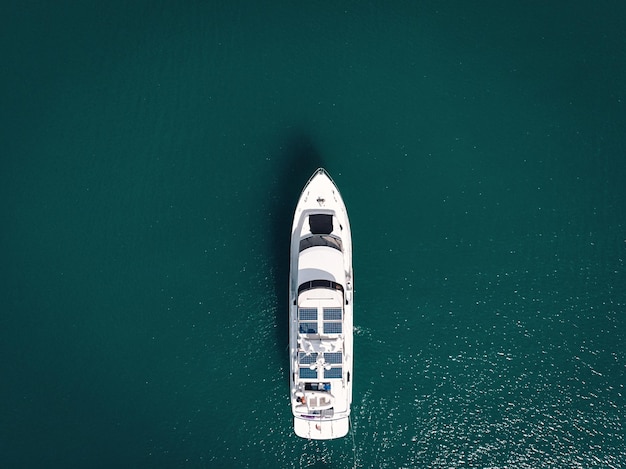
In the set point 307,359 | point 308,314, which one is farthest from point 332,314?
point 307,359

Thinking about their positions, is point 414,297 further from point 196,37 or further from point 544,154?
point 196,37

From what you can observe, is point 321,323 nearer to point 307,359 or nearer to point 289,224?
point 307,359

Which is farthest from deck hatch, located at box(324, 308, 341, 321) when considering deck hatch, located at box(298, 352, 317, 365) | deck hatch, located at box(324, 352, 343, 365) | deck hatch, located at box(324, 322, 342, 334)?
deck hatch, located at box(298, 352, 317, 365)

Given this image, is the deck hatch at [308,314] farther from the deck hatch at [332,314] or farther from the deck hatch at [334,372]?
the deck hatch at [334,372]

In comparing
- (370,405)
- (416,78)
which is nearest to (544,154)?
(416,78)

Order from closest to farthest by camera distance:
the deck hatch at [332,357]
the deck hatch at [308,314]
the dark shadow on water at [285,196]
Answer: the deck hatch at [332,357]
the deck hatch at [308,314]
the dark shadow on water at [285,196]

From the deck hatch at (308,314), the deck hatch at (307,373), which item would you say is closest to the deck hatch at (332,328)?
the deck hatch at (308,314)
